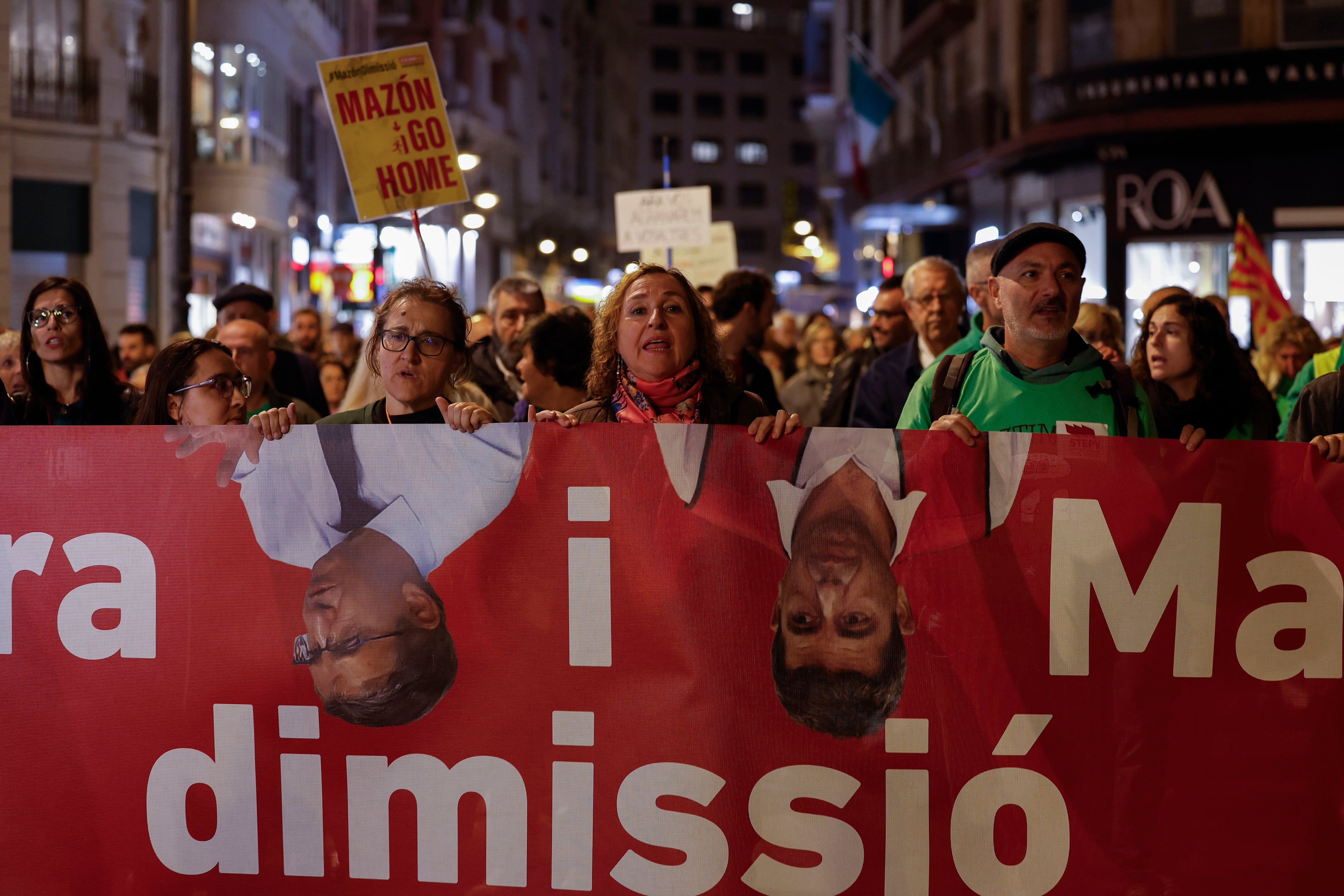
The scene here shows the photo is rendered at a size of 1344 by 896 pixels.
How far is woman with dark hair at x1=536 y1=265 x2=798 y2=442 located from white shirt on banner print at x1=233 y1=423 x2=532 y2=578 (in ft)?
0.65

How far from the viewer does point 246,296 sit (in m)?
7.47

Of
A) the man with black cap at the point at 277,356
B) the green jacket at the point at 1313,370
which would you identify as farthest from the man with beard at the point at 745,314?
the green jacket at the point at 1313,370

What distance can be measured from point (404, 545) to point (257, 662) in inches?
21.0

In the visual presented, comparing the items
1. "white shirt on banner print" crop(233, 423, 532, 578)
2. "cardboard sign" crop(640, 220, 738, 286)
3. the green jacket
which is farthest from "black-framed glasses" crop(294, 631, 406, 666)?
"cardboard sign" crop(640, 220, 738, 286)

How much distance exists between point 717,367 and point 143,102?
80.4ft

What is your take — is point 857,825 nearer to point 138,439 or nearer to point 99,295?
point 138,439

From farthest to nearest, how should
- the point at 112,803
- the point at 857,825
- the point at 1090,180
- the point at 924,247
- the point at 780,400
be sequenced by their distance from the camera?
1. the point at 924,247
2. the point at 1090,180
3. the point at 780,400
4. the point at 112,803
5. the point at 857,825

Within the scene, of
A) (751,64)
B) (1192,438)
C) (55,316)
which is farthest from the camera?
(751,64)

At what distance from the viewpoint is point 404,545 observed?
13.3 feet

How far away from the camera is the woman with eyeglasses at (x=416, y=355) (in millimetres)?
4219

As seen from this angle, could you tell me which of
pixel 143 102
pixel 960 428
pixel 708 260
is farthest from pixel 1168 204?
pixel 960 428

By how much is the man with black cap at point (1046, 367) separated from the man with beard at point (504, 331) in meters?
3.55

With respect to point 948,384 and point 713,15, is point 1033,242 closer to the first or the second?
point 948,384

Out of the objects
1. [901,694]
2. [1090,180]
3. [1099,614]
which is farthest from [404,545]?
[1090,180]
